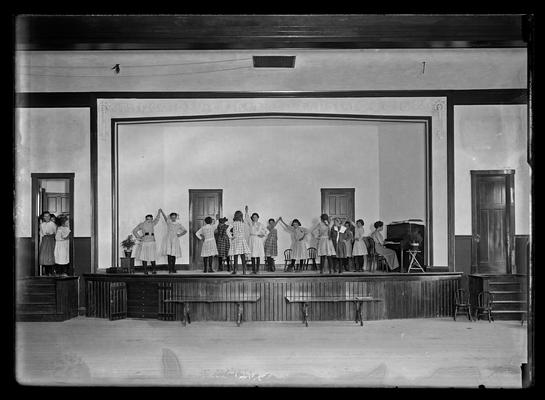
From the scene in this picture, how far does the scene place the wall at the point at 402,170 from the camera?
43.5 ft

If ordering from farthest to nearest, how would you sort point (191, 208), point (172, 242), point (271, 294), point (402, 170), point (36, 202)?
1. point (191, 208)
2. point (402, 170)
3. point (172, 242)
4. point (36, 202)
5. point (271, 294)

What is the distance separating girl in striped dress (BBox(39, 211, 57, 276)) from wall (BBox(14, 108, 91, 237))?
31cm

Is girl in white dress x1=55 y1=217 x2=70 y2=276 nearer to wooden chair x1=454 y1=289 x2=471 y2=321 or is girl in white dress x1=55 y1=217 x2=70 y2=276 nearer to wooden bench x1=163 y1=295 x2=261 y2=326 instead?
wooden bench x1=163 y1=295 x2=261 y2=326

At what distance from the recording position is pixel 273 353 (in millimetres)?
8766

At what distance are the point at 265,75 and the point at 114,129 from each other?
133 inches

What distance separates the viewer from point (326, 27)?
19.6ft

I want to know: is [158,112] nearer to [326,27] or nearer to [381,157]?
[381,157]

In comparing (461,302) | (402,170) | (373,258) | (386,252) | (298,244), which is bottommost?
(461,302)

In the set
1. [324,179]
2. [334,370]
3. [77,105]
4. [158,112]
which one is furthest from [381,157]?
[334,370]

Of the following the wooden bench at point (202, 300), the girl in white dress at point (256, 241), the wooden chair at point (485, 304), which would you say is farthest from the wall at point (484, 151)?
the wooden bench at point (202, 300)

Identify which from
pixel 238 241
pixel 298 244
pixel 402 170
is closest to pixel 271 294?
pixel 238 241

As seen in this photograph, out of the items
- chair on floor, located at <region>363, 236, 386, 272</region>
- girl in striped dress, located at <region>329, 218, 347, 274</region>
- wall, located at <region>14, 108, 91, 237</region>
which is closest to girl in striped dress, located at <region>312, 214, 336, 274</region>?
girl in striped dress, located at <region>329, 218, 347, 274</region>

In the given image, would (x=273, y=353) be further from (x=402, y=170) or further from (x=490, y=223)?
(x=402, y=170)

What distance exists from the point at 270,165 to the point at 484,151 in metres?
5.06
